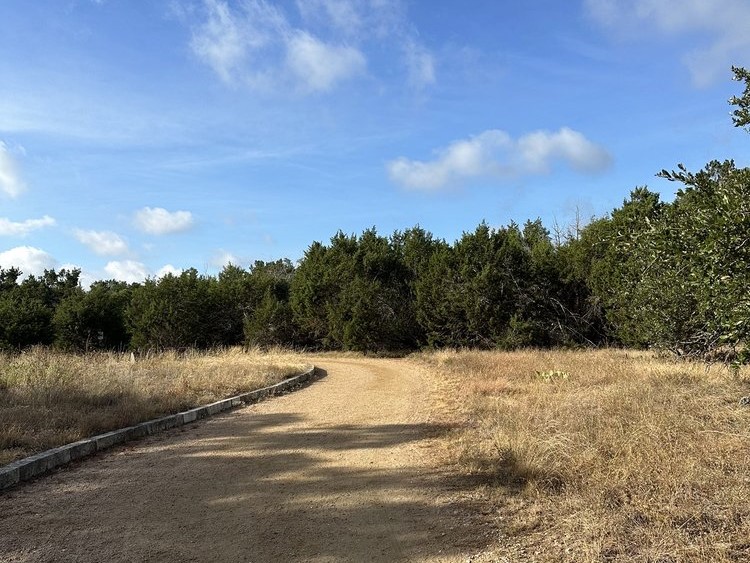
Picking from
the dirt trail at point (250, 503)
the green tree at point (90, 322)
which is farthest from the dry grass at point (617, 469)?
the green tree at point (90, 322)

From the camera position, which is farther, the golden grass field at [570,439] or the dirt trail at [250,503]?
the dirt trail at [250,503]

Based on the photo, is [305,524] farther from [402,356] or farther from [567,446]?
[402,356]

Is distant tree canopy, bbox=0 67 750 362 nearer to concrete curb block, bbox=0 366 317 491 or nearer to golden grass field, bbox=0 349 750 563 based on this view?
golden grass field, bbox=0 349 750 563

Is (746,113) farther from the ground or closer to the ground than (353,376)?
farther from the ground

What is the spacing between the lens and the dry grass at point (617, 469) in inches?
161

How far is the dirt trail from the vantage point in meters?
4.44

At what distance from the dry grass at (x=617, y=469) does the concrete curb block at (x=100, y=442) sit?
4.53 metres

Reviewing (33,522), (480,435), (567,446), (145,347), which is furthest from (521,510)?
(145,347)

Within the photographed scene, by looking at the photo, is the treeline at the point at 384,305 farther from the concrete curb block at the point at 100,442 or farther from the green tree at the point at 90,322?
the concrete curb block at the point at 100,442

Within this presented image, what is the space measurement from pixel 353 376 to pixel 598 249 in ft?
57.3

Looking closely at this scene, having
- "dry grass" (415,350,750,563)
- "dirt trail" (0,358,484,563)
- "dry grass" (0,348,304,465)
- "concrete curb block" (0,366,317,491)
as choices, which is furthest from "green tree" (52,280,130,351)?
"dry grass" (415,350,750,563)

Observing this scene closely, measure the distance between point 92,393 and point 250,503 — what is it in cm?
635

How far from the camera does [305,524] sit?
4957 mm

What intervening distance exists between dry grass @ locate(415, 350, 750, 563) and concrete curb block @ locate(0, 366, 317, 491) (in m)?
4.53
